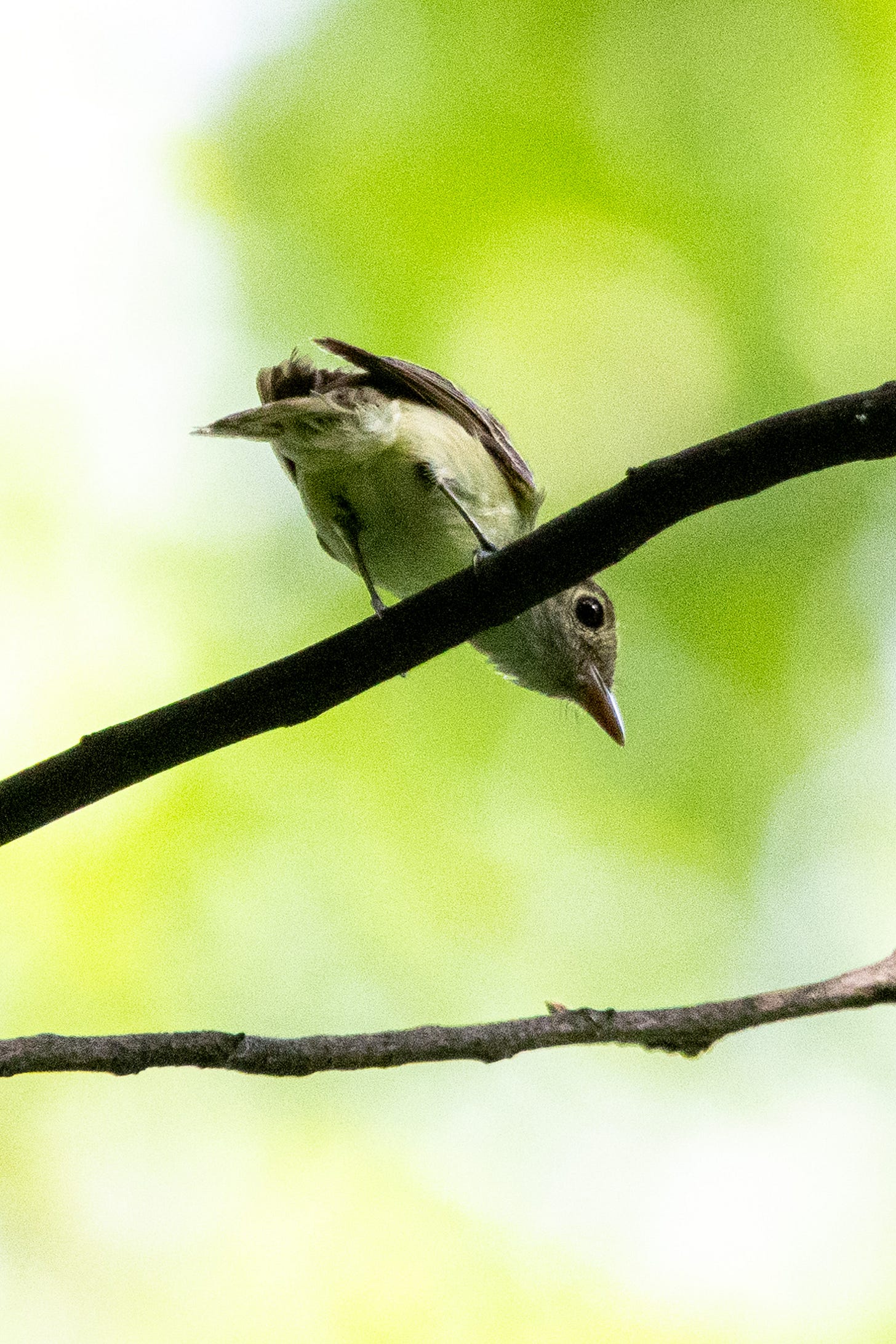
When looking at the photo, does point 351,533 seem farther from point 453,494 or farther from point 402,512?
point 453,494

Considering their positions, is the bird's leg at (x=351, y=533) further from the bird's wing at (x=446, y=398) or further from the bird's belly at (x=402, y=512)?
the bird's wing at (x=446, y=398)

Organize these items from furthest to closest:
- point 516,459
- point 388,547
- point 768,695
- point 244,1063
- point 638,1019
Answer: point 768,695 < point 516,459 < point 388,547 < point 638,1019 < point 244,1063

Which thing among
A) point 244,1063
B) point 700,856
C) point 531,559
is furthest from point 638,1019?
point 700,856

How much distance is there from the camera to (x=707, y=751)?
24.9ft

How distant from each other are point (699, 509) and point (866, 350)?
5.05 meters

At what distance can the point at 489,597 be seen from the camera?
311 cm

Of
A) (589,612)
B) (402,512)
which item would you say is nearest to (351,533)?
(402,512)

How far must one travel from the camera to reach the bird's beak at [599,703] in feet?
18.3

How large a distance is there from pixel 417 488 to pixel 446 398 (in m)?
0.47

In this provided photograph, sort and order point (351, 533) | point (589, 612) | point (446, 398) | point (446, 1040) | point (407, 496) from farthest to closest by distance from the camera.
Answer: point (589, 612) < point (446, 398) < point (351, 533) < point (407, 496) < point (446, 1040)

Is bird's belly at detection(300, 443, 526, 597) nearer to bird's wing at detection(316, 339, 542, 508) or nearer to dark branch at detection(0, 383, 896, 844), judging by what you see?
bird's wing at detection(316, 339, 542, 508)

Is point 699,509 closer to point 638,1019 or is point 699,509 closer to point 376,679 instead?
point 376,679

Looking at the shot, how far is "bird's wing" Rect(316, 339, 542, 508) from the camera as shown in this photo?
483 cm

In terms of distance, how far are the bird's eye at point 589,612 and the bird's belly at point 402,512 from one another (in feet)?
1.56
